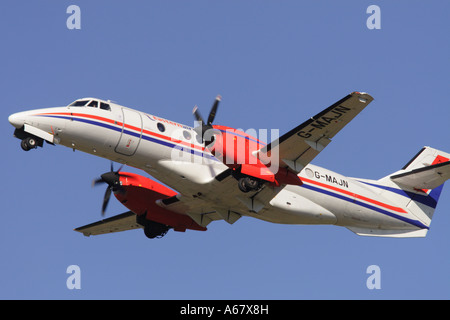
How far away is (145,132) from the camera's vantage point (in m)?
21.4

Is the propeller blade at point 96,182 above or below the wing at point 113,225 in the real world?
above

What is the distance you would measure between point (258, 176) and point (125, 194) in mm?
5714

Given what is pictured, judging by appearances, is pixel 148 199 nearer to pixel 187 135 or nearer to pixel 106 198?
pixel 106 198

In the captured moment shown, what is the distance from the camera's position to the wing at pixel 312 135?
64.2 ft

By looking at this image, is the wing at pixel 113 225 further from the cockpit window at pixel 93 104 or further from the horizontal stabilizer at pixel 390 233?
the horizontal stabilizer at pixel 390 233

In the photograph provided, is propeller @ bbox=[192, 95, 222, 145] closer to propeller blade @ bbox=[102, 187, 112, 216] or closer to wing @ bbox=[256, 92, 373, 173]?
wing @ bbox=[256, 92, 373, 173]

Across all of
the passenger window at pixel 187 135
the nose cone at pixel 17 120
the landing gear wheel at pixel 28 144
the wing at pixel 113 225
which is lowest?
the wing at pixel 113 225

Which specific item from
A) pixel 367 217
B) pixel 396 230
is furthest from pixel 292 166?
pixel 396 230

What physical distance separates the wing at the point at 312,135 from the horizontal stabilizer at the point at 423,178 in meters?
6.03

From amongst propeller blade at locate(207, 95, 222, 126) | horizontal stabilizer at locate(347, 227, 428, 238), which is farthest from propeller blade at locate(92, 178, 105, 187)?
horizontal stabilizer at locate(347, 227, 428, 238)

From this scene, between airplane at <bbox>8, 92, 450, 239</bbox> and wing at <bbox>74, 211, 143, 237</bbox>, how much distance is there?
1492 mm

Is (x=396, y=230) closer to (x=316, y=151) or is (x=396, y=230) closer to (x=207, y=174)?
(x=316, y=151)

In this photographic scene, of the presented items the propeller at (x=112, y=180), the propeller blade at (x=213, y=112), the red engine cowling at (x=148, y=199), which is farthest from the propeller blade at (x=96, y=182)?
the propeller blade at (x=213, y=112)

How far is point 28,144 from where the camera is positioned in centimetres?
2028
